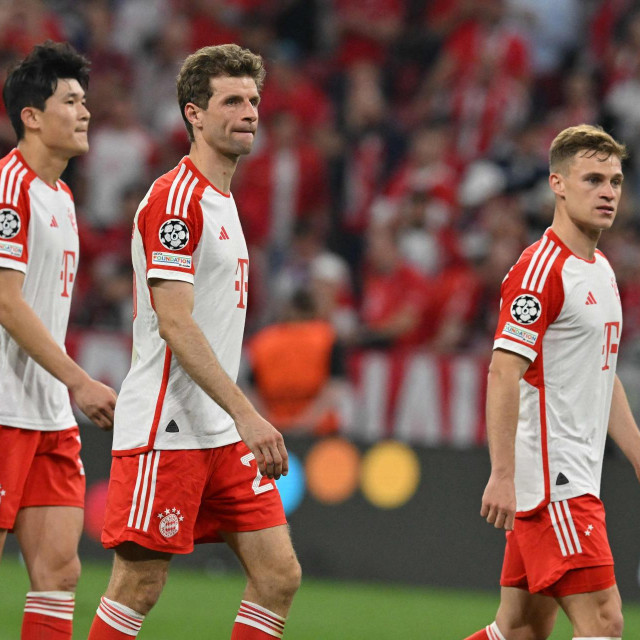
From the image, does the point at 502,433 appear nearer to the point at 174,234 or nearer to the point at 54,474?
the point at 174,234

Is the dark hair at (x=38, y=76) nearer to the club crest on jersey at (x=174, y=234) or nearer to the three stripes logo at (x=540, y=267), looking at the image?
the club crest on jersey at (x=174, y=234)

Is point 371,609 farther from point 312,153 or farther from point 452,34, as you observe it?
point 452,34

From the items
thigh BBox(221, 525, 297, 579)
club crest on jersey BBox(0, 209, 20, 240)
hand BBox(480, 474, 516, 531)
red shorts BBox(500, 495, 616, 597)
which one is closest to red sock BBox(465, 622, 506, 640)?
red shorts BBox(500, 495, 616, 597)

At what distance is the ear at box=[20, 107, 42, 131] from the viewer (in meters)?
5.04

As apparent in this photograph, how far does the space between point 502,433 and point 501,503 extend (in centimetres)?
24

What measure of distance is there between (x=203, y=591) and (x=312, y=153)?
5088 mm

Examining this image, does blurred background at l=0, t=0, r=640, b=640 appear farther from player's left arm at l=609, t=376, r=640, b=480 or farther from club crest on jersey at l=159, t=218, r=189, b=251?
club crest on jersey at l=159, t=218, r=189, b=251

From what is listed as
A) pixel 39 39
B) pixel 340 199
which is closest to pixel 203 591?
pixel 340 199

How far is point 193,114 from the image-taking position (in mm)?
4473

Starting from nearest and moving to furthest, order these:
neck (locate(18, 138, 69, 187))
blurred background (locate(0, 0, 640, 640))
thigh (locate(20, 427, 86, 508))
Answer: thigh (locate(20, 427, 86, 508))
neck (locate(18, 138, 69, 187))
blurred background (locate(0, 0, 640, 640))

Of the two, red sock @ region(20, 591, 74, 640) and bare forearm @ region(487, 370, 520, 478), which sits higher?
bare forearm @ region(487, 370, 520, 478)

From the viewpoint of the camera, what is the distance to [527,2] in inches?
507

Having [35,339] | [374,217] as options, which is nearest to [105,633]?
[35,339]

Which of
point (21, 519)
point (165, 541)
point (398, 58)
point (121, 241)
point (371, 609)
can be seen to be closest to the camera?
point (165, 541)
